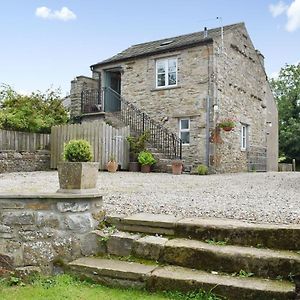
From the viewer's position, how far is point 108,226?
4.27 meters

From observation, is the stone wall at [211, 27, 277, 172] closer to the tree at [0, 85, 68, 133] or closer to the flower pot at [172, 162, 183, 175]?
the flower pot at [172, 162, 183, 175]

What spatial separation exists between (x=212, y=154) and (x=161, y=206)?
1040cm

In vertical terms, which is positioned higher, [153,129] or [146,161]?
[153,129]

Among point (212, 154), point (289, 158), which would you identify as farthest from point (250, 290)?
point (289, 158)

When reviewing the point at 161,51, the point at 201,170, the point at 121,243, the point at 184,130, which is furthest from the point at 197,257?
the point at 161,51

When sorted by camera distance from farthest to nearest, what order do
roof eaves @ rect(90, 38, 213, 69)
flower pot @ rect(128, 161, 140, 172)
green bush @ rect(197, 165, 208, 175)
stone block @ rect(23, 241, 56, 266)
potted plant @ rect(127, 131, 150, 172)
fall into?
roof eaves @ rect(90, 38, 213, 69)
potted plant @ rect(127, 131, 150, 172)
flower pot @ rect(128, 161, 140, 172)
green bush @ rect(197, 165, 208, 175)
stone block @ rect(23, 241, 56, 266)

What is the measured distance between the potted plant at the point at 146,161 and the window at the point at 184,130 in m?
2.37

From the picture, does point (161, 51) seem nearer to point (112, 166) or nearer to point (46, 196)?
point (112, 166)

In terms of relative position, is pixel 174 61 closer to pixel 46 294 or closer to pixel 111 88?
pixel 111 88

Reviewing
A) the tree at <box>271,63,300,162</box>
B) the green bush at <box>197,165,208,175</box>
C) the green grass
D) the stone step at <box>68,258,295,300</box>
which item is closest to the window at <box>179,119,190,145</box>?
the green bush at <box>197,165,208,175</box>

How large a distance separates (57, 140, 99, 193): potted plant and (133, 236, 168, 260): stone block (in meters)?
1.00

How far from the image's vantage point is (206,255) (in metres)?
3.44

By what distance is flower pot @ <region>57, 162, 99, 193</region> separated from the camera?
13.8ft

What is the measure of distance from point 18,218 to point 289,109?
30.0 metres
